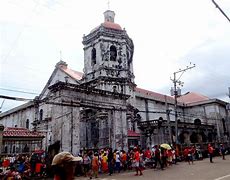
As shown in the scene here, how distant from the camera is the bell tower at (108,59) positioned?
2864 cm

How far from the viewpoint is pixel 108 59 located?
95.2 ft

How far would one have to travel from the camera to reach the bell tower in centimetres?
2864

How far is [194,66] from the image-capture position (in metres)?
24.2

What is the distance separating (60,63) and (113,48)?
959 centimetres

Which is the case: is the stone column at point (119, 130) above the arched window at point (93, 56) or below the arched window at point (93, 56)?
below

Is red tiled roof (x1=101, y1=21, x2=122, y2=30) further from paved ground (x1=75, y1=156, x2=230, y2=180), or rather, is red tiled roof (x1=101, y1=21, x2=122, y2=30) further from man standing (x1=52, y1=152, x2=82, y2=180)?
man standing (x1=52, y1=152, x2=82, y2=180)

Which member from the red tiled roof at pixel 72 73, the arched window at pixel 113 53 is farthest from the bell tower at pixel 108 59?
the red tiled roof at pixel 72 73

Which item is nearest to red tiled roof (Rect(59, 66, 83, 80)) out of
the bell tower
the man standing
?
the bell tower

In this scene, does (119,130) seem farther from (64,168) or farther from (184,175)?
(64,168)

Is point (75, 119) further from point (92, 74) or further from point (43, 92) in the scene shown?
point (43, 92)

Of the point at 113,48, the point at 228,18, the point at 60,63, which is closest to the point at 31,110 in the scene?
the point at 60,63

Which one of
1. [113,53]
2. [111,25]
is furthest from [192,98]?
[111,25]

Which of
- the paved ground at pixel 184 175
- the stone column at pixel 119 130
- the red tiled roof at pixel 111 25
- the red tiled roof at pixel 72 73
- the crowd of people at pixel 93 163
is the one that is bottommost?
the paved ground at pixel 184 175

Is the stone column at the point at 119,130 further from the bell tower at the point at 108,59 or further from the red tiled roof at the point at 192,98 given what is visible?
the red tiled roof at the point at 192,98
